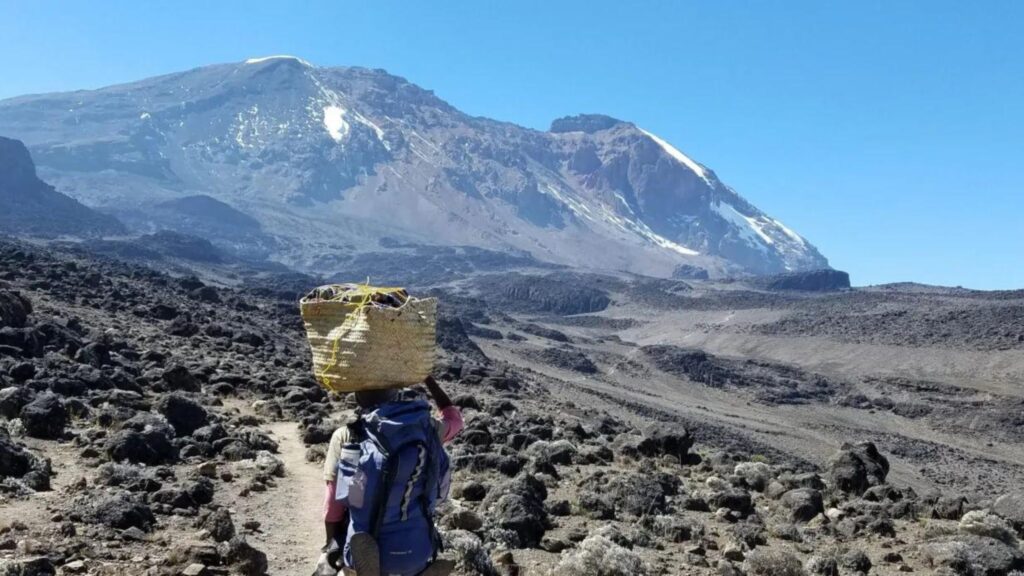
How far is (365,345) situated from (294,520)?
15.2ft

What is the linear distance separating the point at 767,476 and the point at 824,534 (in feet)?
9.40

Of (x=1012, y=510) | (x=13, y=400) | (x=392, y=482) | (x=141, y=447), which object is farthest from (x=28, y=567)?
(x=1012, y=510)

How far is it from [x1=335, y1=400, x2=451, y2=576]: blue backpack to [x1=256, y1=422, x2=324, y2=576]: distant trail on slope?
10.3 feet

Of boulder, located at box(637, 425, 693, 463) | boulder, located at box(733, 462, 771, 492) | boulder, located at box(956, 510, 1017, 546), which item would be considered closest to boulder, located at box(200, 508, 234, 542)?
boulder, located at box(956, 510, 1017, 546)

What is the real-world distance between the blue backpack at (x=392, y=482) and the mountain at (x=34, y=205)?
315ft

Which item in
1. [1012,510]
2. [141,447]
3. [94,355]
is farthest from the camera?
[94,355]

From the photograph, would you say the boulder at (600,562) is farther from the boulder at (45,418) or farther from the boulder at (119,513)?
the boulder at (45,418)

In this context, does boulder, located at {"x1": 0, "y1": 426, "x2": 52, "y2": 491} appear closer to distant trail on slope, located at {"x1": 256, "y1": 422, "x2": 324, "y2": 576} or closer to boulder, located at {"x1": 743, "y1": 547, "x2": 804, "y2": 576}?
distant trail on slope, located at {"x1": 256, "y1": 422, "x2": 324, "y2": 576}

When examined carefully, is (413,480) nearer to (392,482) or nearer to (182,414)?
(392,482)

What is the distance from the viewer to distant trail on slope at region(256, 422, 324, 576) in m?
6.15

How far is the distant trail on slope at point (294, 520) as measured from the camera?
6148 mm

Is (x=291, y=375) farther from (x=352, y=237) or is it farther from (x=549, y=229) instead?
(x=549, y=229)

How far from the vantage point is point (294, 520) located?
23.8ft

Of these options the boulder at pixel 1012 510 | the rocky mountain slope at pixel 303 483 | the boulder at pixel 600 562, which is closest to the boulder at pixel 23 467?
the rocky mountain slope at pixel 303 483
